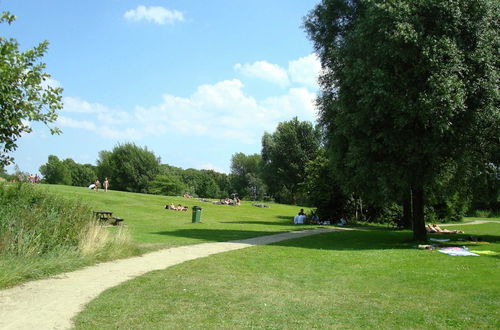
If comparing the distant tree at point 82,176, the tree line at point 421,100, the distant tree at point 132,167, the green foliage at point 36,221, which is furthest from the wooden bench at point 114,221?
the distant tree at point 82,176

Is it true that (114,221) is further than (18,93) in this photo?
Yes

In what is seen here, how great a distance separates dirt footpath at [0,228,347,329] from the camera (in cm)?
637

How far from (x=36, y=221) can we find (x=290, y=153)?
60346mm

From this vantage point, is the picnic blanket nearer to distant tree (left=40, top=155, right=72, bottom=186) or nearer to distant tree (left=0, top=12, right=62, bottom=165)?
distant tree (left=0, top=12, right=62, bottom=165)

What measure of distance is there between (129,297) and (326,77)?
19126mm

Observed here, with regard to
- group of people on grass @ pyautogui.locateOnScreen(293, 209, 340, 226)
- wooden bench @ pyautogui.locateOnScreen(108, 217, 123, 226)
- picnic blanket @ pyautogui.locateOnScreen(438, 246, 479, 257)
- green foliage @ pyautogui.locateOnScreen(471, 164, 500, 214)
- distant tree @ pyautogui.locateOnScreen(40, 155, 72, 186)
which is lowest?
picnic blanket @ pyautogui.locateOnScreen(438, 246, 479, 257)

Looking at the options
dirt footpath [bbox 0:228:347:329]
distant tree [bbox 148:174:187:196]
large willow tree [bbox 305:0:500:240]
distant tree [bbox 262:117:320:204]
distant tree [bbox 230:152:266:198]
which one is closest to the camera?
dirt footpath [bbox 0:228:347:329]

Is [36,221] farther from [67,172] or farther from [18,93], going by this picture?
[67,172]

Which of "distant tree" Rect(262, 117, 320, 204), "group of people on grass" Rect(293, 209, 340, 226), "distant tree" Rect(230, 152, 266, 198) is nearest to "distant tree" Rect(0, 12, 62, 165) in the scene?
"group of people on grass" Rect(293, 209, 340, 226)

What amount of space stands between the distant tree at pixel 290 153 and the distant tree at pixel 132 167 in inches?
972

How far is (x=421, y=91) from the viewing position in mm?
16391

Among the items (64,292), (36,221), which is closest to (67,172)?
(36,221)

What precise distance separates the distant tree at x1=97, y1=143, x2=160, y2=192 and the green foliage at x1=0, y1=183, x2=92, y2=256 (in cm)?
7137

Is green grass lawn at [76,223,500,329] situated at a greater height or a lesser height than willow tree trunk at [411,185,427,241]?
lesser
